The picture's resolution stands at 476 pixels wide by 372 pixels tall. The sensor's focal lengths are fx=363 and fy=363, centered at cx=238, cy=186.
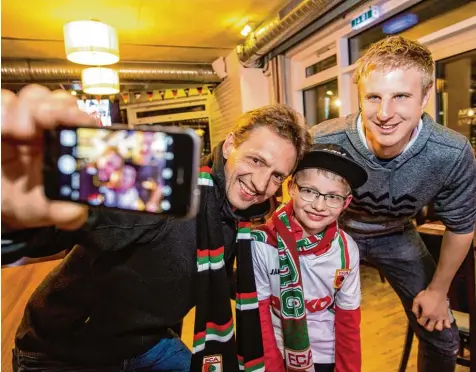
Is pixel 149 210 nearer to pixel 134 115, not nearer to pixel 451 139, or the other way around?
pixel 451 139

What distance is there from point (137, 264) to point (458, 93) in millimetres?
3113

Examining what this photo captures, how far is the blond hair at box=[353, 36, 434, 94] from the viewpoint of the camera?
1.26 meters

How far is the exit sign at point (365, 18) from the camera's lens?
3305 mm

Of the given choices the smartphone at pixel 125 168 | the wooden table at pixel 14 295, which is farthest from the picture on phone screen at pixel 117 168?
the wooden table at pixel 14 295

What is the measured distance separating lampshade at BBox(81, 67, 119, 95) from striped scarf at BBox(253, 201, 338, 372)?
397 cm

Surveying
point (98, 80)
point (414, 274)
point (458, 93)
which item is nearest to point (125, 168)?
point (414, 274)

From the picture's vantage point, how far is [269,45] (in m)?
4.46

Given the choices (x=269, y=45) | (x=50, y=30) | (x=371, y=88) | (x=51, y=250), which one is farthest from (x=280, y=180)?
(x=50, y=30)

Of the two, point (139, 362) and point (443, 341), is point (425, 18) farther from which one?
point (139, 362)

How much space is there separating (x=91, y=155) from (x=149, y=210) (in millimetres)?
118

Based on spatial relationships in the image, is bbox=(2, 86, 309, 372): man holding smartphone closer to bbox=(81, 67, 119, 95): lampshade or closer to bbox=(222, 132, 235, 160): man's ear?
bbox=(222, 132, 235, 160): man's ear

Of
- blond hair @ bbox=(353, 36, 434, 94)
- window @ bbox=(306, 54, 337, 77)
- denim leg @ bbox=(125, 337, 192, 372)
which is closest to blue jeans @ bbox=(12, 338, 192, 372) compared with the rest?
denim leg @ bbox=(125, 337, 192, 372)

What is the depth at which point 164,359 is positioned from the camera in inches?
43.1

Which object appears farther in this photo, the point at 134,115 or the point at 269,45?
the point at 134,115
